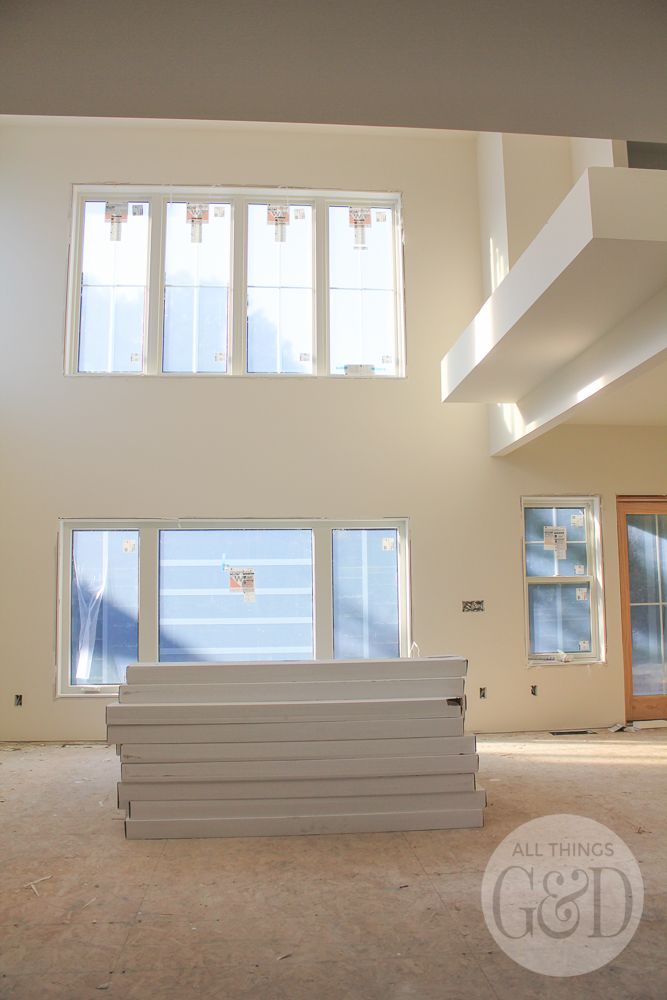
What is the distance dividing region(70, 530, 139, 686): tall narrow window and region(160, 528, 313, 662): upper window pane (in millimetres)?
269

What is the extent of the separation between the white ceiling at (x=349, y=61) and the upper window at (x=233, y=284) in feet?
14.3

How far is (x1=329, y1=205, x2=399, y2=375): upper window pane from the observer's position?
7.13 meters

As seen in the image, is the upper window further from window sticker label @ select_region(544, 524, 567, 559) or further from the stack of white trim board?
the stack of white trim board

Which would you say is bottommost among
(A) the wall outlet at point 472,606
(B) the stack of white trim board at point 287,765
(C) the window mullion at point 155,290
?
(B) the stack of white trim board at point 287,765

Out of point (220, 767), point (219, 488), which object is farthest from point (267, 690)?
point (219, 488)

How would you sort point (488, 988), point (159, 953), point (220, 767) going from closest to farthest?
point (488, 988)
point (159, 953)
point (220, 767)

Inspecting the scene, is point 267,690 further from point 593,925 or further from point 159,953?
point 593,925

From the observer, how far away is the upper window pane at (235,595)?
6.72 meters

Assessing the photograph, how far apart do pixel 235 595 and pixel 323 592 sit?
30.2 inches

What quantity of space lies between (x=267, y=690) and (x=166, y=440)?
3080 millimetres

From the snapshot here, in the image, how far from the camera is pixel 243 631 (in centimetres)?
675

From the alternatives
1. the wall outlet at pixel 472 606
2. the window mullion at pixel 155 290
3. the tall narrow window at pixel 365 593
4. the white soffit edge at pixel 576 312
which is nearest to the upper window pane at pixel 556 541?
the wall outlet at pixel 472 606

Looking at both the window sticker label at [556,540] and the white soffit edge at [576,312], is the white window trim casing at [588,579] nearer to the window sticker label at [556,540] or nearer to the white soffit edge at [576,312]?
the window sticker label at [556,540]

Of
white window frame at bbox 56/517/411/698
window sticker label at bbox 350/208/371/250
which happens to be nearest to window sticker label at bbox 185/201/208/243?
window sticker label at bbox 350/208/371/250
